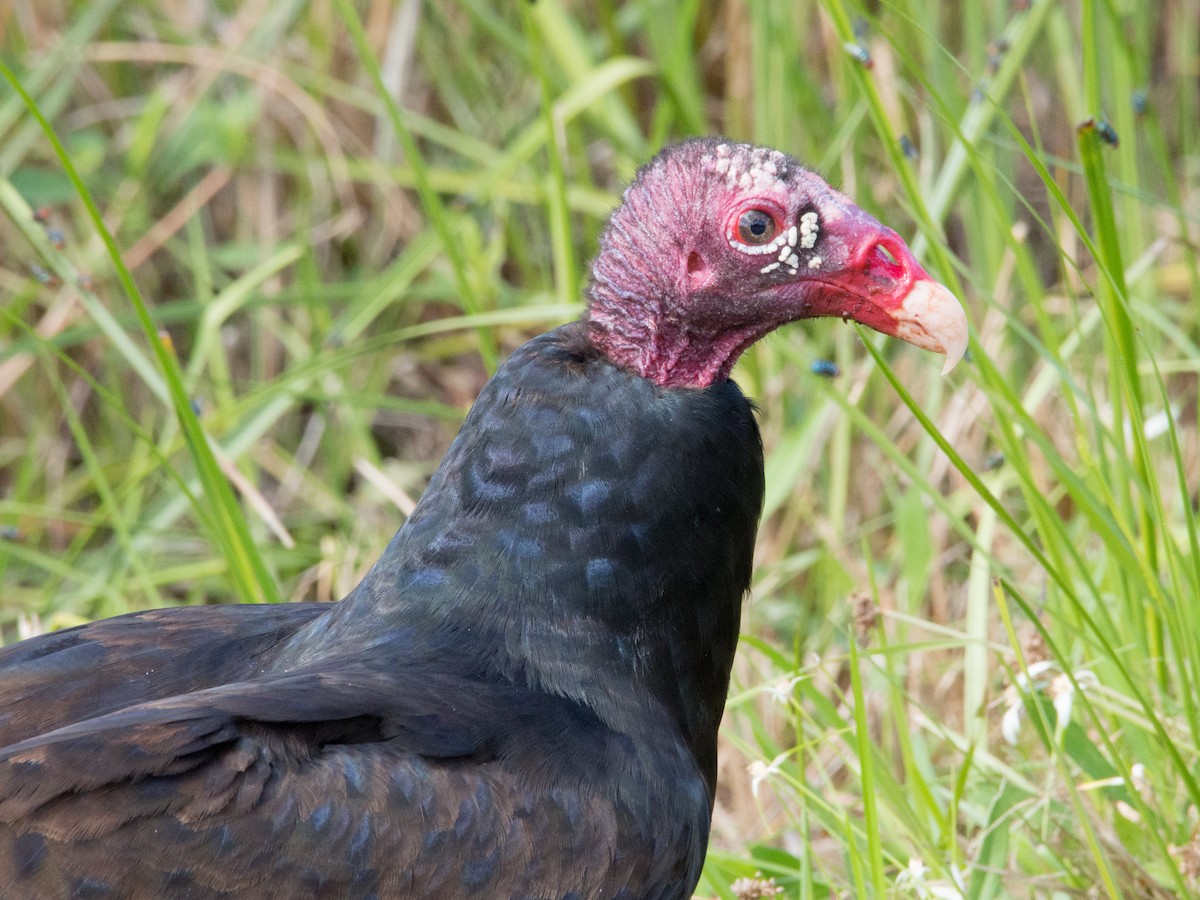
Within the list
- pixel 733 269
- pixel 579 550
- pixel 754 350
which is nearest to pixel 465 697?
pixel 579 550

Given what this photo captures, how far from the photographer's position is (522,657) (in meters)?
2.14

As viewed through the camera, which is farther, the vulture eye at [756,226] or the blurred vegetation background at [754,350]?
the blurred vegetation background at [754,350]

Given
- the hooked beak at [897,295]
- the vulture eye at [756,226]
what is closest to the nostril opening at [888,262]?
the hooked beak at [897,295]

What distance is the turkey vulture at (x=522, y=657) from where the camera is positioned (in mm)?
1830

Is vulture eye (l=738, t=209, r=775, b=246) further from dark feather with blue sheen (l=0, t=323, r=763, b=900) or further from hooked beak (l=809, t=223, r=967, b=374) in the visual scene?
dark feather with blue sheen (l=0, t=323, r=763, b=900)

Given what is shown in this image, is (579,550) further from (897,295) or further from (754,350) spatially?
(754,350)

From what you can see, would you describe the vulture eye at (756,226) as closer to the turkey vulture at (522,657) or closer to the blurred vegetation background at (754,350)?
the turkey vulture at (522,657)

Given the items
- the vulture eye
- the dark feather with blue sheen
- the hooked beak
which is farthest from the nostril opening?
the dark feather with blue sheen

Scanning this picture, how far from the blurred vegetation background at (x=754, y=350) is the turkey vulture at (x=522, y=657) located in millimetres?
241

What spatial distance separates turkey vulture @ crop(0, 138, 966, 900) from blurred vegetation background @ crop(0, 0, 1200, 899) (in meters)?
0.24

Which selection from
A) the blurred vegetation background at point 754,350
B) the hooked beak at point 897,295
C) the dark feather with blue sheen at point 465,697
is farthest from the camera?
the blurred vegetation background at point 754,350

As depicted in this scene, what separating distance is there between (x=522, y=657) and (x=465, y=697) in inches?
5.2

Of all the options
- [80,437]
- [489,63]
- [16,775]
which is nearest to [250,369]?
[489,63]

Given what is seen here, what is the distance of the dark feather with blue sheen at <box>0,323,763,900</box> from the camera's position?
182 cm
